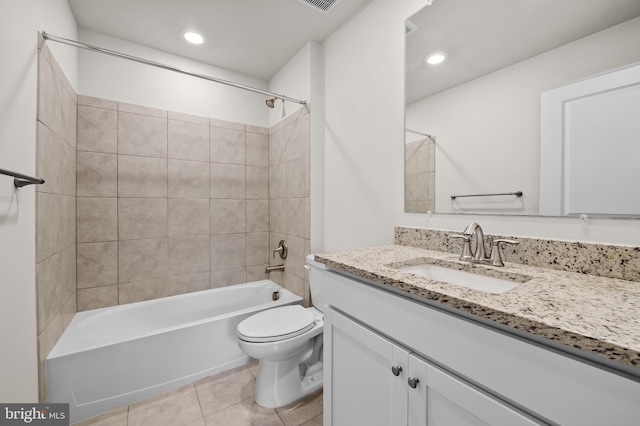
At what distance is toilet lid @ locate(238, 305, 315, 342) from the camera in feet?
4.92

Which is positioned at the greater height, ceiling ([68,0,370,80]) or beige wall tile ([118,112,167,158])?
ceiling ([68,0,370,80])

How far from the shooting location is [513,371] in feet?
1.75

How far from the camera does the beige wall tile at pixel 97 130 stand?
6.32ft

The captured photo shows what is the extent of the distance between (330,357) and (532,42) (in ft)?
4.77

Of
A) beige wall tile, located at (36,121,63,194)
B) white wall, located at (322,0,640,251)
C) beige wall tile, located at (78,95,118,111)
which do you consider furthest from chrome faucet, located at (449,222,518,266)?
beige wall tile, located at (78,95,118,111)

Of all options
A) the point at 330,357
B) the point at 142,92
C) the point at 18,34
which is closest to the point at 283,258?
the point at 330,357

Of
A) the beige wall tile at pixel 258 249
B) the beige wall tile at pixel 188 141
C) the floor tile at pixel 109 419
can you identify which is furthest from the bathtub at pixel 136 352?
the beige wall tile at pixel 188 141

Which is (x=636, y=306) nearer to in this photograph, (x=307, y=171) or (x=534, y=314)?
(x=534, y=314)

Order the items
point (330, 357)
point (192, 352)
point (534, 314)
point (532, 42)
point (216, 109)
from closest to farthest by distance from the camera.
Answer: point (534, 314), point (532, 42), point (330, 357), point (192, 352), point (216, 109)

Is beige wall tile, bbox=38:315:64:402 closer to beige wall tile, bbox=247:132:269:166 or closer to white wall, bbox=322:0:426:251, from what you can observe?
white wall, bbox=322:0:426:251

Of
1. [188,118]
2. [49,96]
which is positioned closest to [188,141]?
[188,118]

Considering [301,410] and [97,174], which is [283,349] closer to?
[301,410]

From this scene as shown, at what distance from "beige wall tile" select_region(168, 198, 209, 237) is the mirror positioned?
1.82m

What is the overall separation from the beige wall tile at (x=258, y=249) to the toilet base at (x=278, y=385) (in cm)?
111
